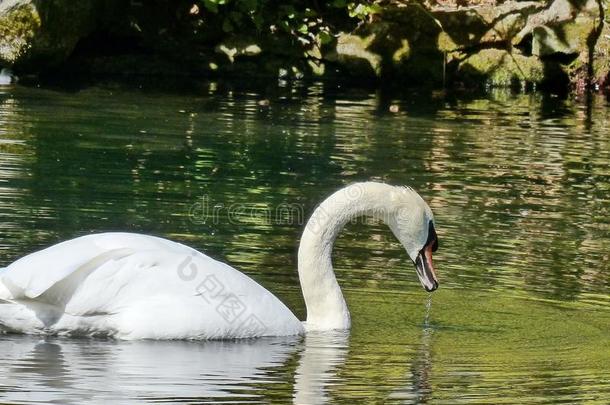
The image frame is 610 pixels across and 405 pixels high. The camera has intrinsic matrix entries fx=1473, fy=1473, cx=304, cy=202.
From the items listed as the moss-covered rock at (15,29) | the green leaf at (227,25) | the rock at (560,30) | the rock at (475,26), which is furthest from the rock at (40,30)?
the rock at (560,30)

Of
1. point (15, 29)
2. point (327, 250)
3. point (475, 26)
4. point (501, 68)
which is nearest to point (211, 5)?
point (15, 29)

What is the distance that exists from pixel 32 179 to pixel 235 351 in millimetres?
5104

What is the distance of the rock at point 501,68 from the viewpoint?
22312mm

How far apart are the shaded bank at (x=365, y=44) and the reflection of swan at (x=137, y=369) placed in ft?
49.5

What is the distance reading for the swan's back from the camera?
21.7 feet

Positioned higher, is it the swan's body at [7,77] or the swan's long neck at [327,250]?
the swan's body at [7,77]

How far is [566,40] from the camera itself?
2216 cm

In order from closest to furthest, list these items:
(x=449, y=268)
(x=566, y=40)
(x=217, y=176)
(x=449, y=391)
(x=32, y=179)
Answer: (x=449, y=391)
(x=449, y=268)
(x=32, y=179)
(x=217, y=176)
(x=566, y=40)

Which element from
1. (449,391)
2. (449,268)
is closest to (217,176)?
(449,268)

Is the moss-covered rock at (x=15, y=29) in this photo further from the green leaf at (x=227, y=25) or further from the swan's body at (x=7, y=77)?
the green leaf at (x=227, y=25)

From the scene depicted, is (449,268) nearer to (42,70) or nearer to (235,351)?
(235,351)

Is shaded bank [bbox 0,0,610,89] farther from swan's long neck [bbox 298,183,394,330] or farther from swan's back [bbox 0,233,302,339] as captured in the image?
swan's back [bbox 0,233,302,339]

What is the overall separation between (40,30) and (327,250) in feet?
43.8

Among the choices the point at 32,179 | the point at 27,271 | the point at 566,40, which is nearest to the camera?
the point at 27,271
